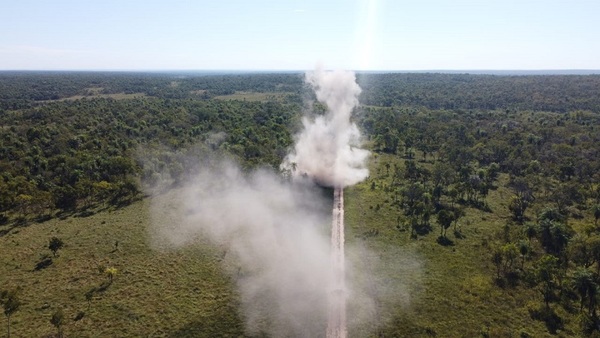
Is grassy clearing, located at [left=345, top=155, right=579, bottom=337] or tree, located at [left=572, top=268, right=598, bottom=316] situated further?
tree, located at [left=572, top=268, right=598, bottom=316]

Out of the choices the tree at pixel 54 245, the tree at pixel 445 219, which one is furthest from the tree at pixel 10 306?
the tree at pixel 445 219

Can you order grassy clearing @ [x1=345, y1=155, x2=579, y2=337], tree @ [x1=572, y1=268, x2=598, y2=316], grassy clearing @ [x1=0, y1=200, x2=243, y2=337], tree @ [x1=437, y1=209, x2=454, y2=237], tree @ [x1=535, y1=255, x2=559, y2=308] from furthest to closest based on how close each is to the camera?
tree @ [x1=437, y1=209, x2=454, y2=237]
tree @ [x1=535, y1=255, x2=559, y2=308]
tree @ [x1=572, y1=268, x2=598, y2=316]
grassy clearing @ [x1=0, y1=200, x2=243, y2=337]
grassy clearing @ [x1=345, y1=155, x2=579, y2=337]

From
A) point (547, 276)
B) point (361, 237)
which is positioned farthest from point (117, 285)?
point (547, 276)

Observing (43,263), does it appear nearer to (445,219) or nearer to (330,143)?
(445,219)

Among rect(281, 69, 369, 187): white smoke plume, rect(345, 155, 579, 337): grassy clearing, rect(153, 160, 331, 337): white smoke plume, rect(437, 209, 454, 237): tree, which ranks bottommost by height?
rect(345, 155, 579, 337): grassy clearing

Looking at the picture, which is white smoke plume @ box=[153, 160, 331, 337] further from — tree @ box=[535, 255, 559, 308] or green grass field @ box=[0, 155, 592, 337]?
tree @ box=[535, 255, 559, 308]

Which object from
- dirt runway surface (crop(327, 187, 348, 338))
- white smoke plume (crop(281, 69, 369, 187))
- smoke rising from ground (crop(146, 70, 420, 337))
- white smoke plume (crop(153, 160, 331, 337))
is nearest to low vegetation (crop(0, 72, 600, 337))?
smoke rising from ground (crop(146, 70, 420, 337))

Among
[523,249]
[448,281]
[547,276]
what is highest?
[523,249]

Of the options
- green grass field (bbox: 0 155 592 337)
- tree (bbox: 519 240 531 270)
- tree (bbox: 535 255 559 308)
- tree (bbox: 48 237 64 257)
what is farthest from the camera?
tree (bbox: 48 237 64 257)

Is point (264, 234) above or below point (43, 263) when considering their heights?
above
